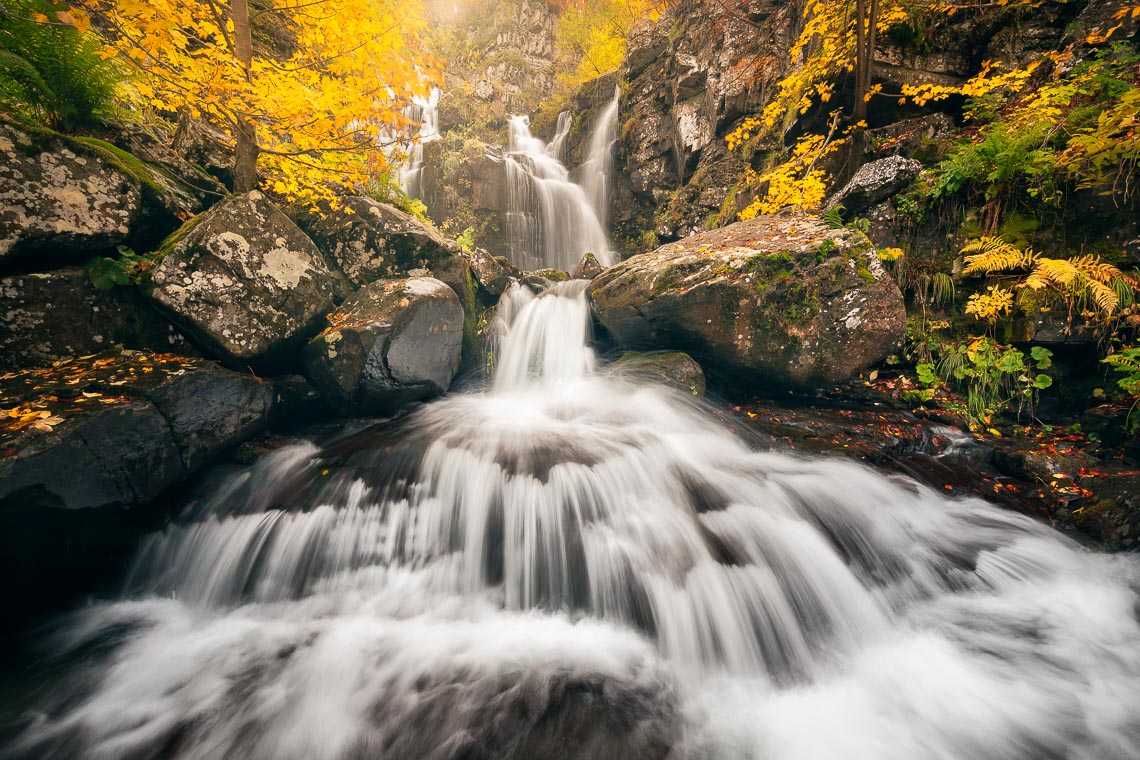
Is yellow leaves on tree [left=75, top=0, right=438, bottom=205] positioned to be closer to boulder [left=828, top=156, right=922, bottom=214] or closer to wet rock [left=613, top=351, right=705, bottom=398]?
wet rock [left=613, top=351, right=705, bottom=398]

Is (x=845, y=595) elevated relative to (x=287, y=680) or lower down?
elevated

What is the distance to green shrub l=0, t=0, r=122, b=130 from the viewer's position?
3.67m

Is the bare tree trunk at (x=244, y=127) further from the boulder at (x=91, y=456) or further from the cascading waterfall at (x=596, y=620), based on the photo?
the cascading waterfall at (x=596, y=620)

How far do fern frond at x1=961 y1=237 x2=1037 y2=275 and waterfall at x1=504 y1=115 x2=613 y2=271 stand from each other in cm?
1045

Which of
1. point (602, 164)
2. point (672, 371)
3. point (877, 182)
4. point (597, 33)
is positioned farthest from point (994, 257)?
point (597, 33)

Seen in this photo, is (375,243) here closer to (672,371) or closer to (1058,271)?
(672,371)

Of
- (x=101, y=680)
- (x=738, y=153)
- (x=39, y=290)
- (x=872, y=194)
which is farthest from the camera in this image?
(x=738, y=153)

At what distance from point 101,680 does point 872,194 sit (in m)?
9.76

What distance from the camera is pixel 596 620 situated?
2.97 metres

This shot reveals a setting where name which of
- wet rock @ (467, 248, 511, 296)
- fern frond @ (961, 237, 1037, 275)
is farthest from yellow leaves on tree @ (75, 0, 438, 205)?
fern frond @ (961, 237, 1037, 275)

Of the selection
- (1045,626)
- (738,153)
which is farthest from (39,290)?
(738,153)

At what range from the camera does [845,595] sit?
10.00ft

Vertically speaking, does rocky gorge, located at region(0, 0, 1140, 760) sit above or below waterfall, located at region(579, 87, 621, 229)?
below

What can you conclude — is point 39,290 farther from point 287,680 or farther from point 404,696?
point 404,696
